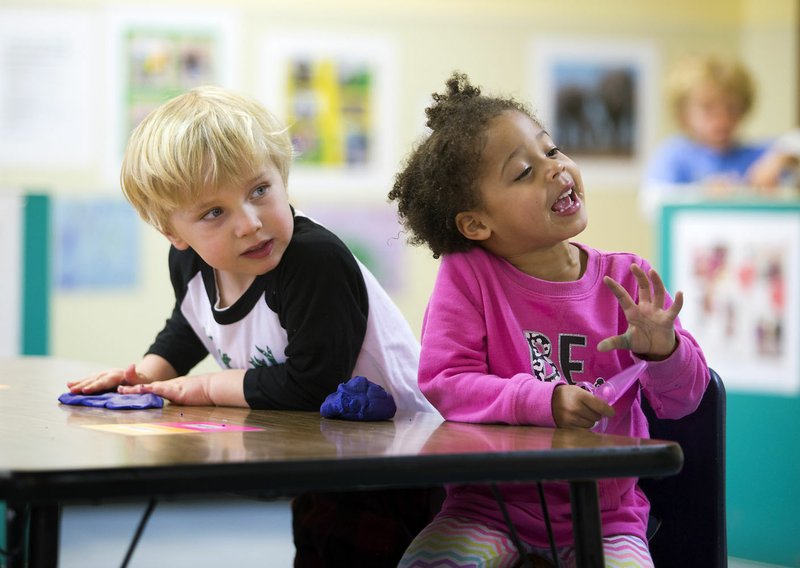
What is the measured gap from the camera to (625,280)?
1642 millimetres

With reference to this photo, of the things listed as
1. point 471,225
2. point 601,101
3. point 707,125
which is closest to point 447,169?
point 471,225

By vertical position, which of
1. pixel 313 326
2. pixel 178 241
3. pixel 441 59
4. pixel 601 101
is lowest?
pixel 313 326

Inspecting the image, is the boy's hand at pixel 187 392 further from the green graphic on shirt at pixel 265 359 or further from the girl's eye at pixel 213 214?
the girl's eye at pixel 213 214

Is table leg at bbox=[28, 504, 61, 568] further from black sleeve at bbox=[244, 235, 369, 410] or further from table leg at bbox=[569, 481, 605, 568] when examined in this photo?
black sleeve at bbox=[244, 235, 369, 410]

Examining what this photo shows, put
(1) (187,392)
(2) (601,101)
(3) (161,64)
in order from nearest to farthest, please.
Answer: (1) (187,392), (3) (161,64), (2) (601,101)

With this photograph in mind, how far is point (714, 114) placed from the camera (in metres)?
5.06

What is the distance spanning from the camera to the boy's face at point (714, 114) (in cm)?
501

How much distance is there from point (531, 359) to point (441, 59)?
417 centimetres

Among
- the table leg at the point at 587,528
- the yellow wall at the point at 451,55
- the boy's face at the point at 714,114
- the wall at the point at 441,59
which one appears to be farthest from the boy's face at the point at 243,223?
the boy's face at the point at 714,114

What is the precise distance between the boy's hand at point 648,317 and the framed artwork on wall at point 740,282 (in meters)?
2.62

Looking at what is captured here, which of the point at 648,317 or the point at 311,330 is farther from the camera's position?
the point at 311,330

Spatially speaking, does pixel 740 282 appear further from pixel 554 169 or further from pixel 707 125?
pixel 554 169

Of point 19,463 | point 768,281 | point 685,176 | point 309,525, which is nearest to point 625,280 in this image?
point 309,525

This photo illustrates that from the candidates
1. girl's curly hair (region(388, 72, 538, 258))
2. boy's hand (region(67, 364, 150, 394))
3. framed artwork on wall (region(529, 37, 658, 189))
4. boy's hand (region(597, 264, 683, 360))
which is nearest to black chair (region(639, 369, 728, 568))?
boy's hand (region(597, 264, 683, 360))
